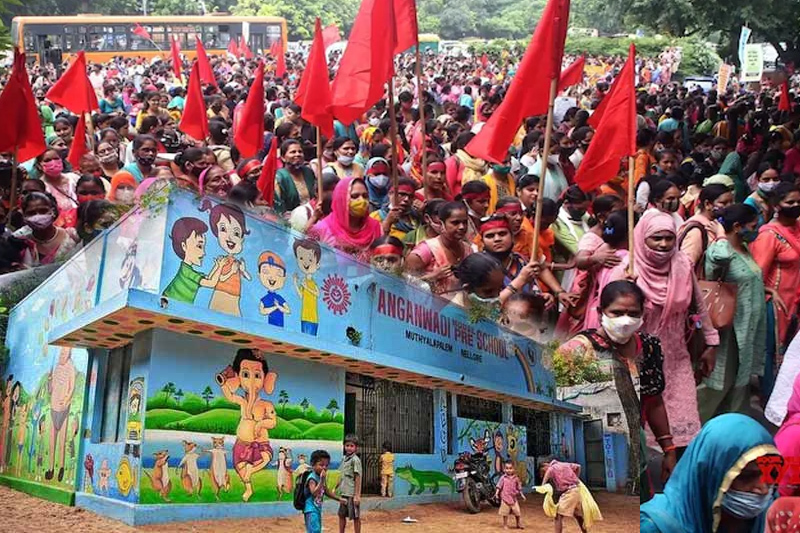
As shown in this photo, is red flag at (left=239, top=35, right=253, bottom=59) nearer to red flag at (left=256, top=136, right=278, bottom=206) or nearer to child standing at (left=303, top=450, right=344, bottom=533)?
red flag at (left=256, top=136, right=278, bottom=206)

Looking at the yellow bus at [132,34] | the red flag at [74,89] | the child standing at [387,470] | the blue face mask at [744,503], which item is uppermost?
the yellow bus at [132,34]

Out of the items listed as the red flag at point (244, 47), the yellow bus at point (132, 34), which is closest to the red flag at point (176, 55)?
the yellow bus at point (132, 34)

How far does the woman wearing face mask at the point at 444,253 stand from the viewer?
2.50 metres

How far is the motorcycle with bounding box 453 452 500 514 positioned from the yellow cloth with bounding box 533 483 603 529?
0.48 ft

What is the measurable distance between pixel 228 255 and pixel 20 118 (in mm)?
2985

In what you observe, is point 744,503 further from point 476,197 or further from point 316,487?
point 476,197

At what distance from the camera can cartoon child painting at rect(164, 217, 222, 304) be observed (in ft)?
6.64

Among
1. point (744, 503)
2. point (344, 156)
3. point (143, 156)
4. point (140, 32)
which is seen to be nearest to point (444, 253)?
point (744, 503)

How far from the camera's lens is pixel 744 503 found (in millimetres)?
2234

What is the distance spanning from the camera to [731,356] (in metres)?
3.69

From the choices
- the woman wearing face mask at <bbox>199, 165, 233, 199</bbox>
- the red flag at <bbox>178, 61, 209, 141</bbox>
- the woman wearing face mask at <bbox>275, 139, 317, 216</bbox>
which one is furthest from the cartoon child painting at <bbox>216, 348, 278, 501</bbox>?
the red flag at <bbox>178, 61, 209, 141</bbox>

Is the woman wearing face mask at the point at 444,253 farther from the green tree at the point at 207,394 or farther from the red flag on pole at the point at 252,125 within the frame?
the red flag on pole at the point at 252,125

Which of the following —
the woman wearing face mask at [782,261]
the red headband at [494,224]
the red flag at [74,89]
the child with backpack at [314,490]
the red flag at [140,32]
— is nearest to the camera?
the child with backpack at [314,490]

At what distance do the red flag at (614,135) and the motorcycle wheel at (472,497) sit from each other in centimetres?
187
